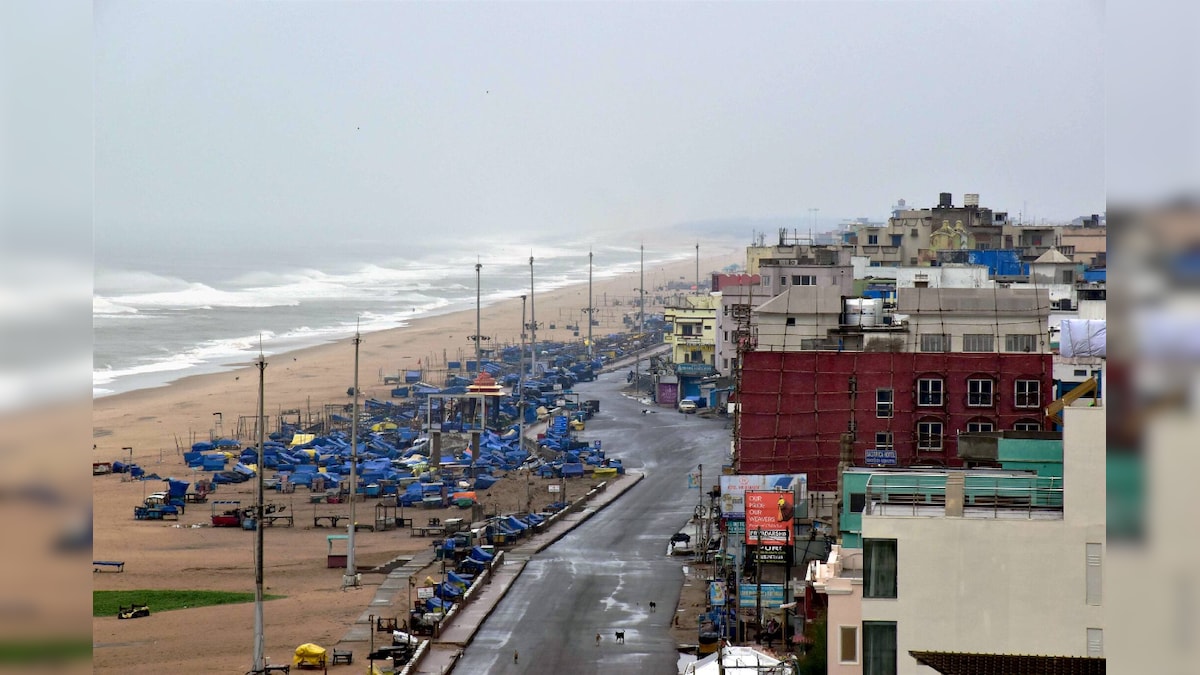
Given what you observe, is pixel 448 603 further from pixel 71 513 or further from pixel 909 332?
pixel 71 513

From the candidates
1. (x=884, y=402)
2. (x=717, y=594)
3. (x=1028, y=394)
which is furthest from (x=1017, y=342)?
(x=717, y=594)

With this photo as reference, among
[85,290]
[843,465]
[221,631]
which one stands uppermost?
[85,290]

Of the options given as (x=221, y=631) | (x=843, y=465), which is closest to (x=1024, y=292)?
(x=843, y=465)

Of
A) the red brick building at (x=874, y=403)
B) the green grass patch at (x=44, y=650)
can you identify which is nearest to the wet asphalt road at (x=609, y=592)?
the red brick building at (x=874, y=403)

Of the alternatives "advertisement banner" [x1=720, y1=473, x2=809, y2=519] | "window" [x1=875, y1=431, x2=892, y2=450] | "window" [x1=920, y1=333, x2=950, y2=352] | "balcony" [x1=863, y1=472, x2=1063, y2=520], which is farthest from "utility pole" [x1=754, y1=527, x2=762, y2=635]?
"balcony" [x1=863, y1=472, x2=1063, y2=520]

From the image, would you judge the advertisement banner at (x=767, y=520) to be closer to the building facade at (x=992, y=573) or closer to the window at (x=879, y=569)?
the building facade at (x=992, y=573)

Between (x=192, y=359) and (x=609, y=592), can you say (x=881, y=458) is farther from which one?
(x=192, y=359)
